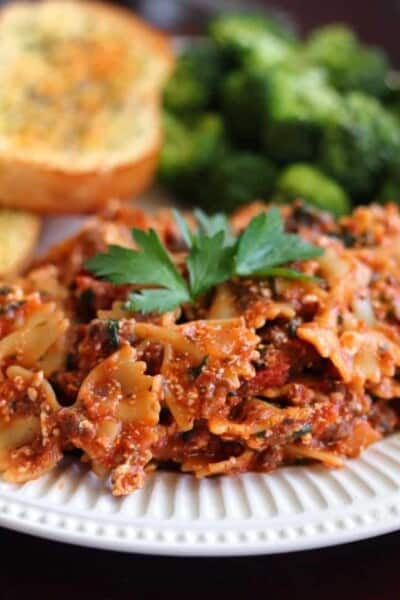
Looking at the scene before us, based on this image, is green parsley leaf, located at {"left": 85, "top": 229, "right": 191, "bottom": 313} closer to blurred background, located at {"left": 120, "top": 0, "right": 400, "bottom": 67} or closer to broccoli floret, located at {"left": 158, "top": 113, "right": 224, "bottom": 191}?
broccoli floret, located at {"left": 158, "top": 113, "right": 224, "bottom": 191}

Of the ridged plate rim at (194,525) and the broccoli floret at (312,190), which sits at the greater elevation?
the broccoli floret at (312,190)

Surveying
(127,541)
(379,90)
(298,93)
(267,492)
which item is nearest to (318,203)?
(298,93)

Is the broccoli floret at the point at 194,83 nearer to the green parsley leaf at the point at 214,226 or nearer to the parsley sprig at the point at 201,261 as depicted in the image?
the green parsley leaf at the point at 214,226

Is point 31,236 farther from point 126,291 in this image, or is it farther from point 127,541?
point 127,541

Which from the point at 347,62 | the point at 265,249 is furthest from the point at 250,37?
the point at 265,249

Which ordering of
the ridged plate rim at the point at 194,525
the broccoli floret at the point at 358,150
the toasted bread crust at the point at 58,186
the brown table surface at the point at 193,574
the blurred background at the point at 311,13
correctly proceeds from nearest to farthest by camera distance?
the ridged plate rim at the point at 194,525
the brown table surface at the point at 193,574
the toasted bread crust at the point at 58,186
the broccoli floret at the point at 358,150
the blurred background at the point at 311,13

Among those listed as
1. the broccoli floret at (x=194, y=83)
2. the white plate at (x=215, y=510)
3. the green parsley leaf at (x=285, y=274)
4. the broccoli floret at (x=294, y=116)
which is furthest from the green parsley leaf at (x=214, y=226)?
the broccoli floret at (x=194, y=83)
